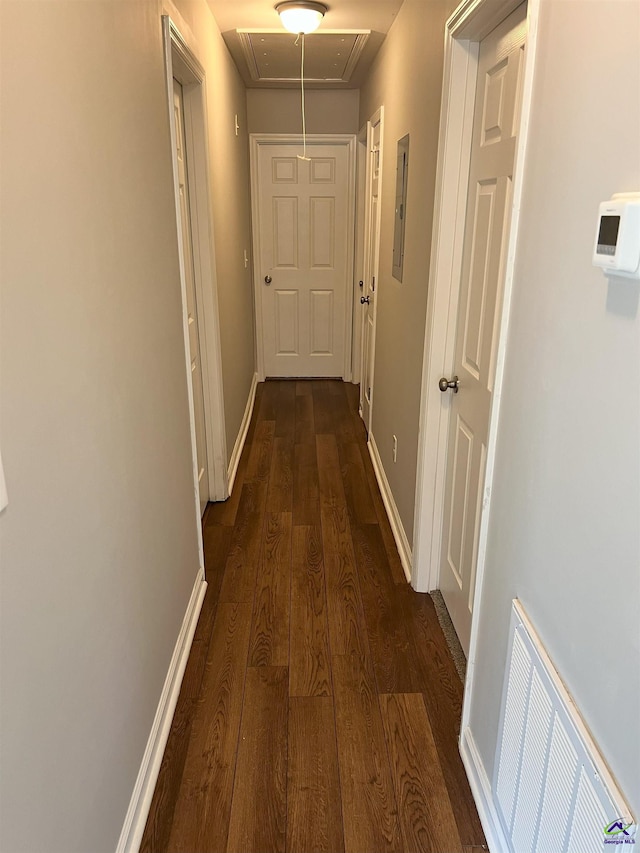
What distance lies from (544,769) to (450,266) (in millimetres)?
1556

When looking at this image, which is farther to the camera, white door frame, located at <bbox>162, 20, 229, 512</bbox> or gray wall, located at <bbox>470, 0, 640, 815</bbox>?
white door frame, located at <bbox>162, 20, 229, 512</bbox>

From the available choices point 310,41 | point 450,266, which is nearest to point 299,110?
point 310,41

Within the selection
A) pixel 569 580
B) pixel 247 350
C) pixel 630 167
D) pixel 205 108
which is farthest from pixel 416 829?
pixel 247 350

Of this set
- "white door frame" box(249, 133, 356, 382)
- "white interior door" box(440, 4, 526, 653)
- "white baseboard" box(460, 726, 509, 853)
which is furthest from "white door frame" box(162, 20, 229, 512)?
"white door frame" box(249, 133, 356, 382)

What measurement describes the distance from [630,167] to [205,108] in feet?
7.82

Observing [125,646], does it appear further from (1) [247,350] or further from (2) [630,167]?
(1) [247,350]

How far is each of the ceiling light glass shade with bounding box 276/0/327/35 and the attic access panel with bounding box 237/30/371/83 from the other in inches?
15.2

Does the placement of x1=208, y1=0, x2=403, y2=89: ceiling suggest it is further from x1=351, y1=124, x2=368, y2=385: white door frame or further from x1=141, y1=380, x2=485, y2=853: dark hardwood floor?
x1=141, y1=380, x2=485, y2=853: dark hardwood floor

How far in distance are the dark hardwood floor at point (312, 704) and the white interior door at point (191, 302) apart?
12.4 inches

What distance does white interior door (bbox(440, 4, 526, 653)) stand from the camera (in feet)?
5.45

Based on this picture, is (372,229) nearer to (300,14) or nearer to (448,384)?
(300,14)

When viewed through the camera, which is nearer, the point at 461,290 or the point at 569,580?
the point at 569,580

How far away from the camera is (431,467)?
2373mm

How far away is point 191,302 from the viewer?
114 inches
